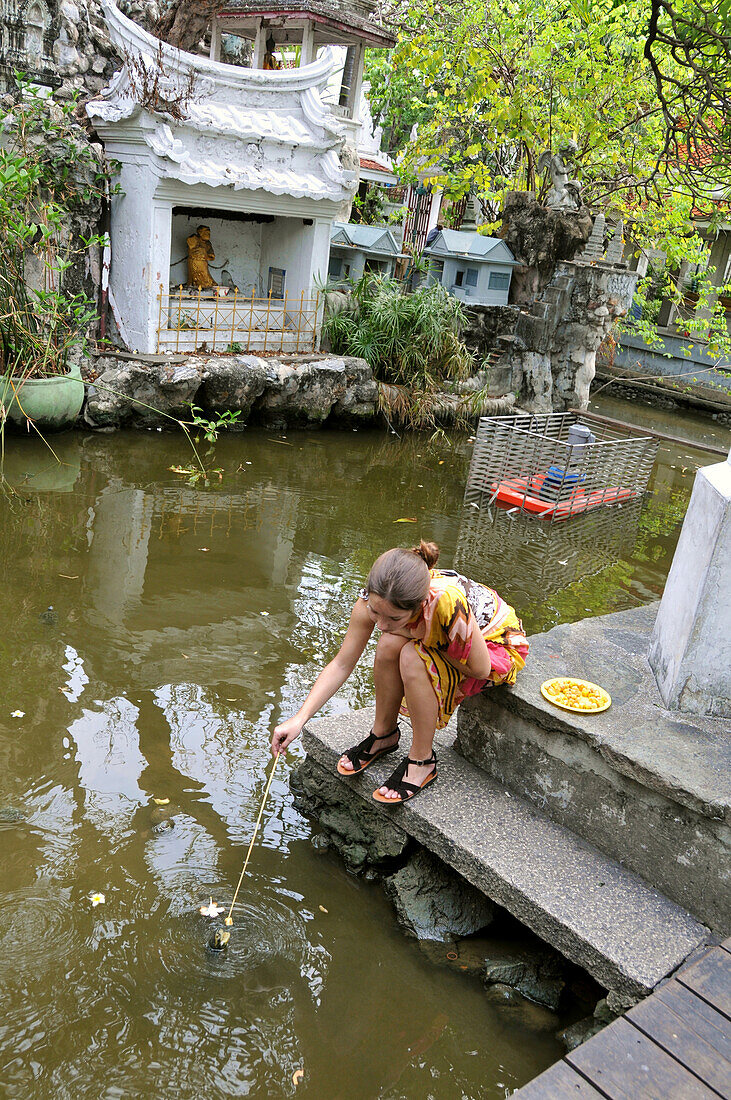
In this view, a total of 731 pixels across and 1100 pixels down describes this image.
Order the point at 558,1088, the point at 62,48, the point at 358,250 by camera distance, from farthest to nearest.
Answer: the point at 358,250 < the point at 62,48 < the point at 558,1088

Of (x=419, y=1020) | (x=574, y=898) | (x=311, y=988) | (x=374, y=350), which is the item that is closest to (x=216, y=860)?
(x=311, y=988)

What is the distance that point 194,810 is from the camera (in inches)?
148

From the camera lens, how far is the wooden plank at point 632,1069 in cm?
221

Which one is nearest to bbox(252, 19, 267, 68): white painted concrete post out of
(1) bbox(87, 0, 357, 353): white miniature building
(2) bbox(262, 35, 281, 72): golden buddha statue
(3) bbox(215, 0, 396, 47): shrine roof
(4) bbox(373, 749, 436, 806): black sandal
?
(2) bbox(262, 35, 281, 72): golden buddha statue

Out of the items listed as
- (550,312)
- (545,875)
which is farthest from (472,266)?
(545,875)

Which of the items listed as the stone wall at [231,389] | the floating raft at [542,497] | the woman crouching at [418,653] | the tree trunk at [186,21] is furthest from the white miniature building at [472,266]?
the woman crouching at [418,653]

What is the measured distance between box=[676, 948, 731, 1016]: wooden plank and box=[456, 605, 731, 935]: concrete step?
0.69 ft

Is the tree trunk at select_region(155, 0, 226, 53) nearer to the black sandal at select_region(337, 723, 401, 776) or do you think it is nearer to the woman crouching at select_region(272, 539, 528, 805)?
the woman crouching at select_region(272, 539, 528, 805)

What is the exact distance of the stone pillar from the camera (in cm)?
322

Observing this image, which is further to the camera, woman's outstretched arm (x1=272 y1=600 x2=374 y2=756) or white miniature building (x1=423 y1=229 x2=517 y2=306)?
white miniature building (x1=423 y1=229 x2=517 y2=306)

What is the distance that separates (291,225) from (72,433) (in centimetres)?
450

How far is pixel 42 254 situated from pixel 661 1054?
892 centimetres

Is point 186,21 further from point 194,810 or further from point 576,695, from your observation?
point 576,695

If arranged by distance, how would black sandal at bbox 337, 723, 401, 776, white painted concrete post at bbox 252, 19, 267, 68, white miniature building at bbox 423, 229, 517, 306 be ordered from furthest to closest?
white miniature building at bbox 423, 229, 517, 306, white painted concrete post at bbox 252, 19, 267, 68, black sandal at bbox 337, 723, 401, 776
